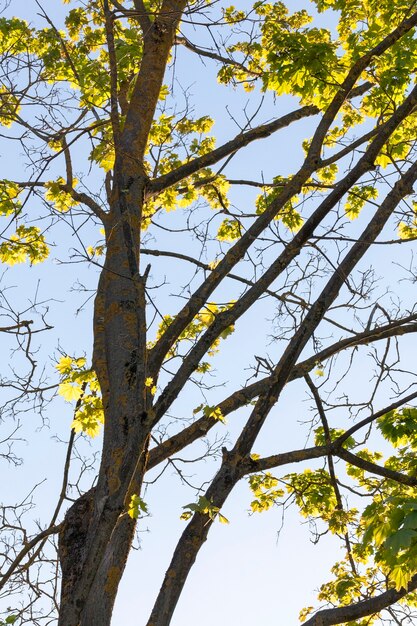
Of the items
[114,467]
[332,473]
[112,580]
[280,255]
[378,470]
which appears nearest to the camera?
[112,580]

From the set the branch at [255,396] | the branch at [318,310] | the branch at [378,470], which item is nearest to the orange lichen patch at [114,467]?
the branch at [318,310]

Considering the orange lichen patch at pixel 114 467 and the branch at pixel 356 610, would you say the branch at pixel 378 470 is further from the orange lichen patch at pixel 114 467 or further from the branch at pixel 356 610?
the orange lichen patch at pixel 114 467

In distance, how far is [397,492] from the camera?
5867 mm

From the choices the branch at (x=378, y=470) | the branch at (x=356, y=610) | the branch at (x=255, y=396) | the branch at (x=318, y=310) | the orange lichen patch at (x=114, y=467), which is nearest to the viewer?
the orange lichen patch at (x=114, y=467)

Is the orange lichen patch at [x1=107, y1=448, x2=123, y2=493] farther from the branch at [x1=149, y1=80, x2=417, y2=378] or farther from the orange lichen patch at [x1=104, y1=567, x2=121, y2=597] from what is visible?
the branch at [x1=149, y1=80, x2=417, y2=378]

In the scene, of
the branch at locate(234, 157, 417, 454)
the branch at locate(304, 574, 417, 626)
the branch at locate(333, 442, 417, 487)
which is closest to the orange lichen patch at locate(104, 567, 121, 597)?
the branch at locate(234, 157, 417, 454)

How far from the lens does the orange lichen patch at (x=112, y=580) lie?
16.2 ft

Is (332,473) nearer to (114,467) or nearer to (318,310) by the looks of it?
(318,310)

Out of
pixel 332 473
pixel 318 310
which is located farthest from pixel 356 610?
pixel 318 310

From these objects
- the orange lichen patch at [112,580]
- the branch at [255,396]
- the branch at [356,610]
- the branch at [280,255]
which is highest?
the branch at [280,255]

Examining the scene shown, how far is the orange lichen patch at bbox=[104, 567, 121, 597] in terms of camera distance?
194 inches

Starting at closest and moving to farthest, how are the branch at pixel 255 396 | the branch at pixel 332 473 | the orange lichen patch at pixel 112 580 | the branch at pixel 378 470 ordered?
the orange lichen patch at pixel 112 580 < the branch at pixel 378 470 < the branch at pixel 255 396 < the branch at pixel 332 473

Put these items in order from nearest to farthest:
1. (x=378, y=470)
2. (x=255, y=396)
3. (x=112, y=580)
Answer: (x=112, y=580)
(x=378, y=470)
(x=255, y=396)

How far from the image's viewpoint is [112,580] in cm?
500
